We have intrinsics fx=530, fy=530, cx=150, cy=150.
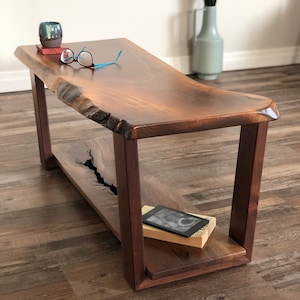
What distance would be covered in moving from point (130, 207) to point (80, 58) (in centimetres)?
79

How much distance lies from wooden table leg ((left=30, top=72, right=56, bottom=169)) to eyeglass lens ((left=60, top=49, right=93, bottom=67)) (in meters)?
0.30

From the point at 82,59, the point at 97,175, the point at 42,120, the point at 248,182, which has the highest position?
the point at 82,59

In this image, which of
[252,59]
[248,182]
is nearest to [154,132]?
[248,182]

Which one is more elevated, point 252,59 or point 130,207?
point 130,207

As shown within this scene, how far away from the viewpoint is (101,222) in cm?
Result: 194

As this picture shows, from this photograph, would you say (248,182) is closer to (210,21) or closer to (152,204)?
(152,204)

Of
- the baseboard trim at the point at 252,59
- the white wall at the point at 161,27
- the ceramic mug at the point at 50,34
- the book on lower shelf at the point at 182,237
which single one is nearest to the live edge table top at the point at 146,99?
the ceramic mug at the point at 50,34

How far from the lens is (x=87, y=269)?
1658 millimetres

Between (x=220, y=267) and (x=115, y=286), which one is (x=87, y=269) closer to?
(x=115, y=286)

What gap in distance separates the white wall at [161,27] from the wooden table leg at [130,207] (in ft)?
7.72

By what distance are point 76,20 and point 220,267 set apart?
245 centimetres

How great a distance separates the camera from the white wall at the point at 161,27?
11.5ft

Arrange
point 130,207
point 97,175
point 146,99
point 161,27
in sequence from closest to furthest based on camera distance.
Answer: point 130,207
point 146,99
point 97,175
point 161,27

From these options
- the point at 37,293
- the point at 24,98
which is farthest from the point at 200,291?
the point at 24,98
